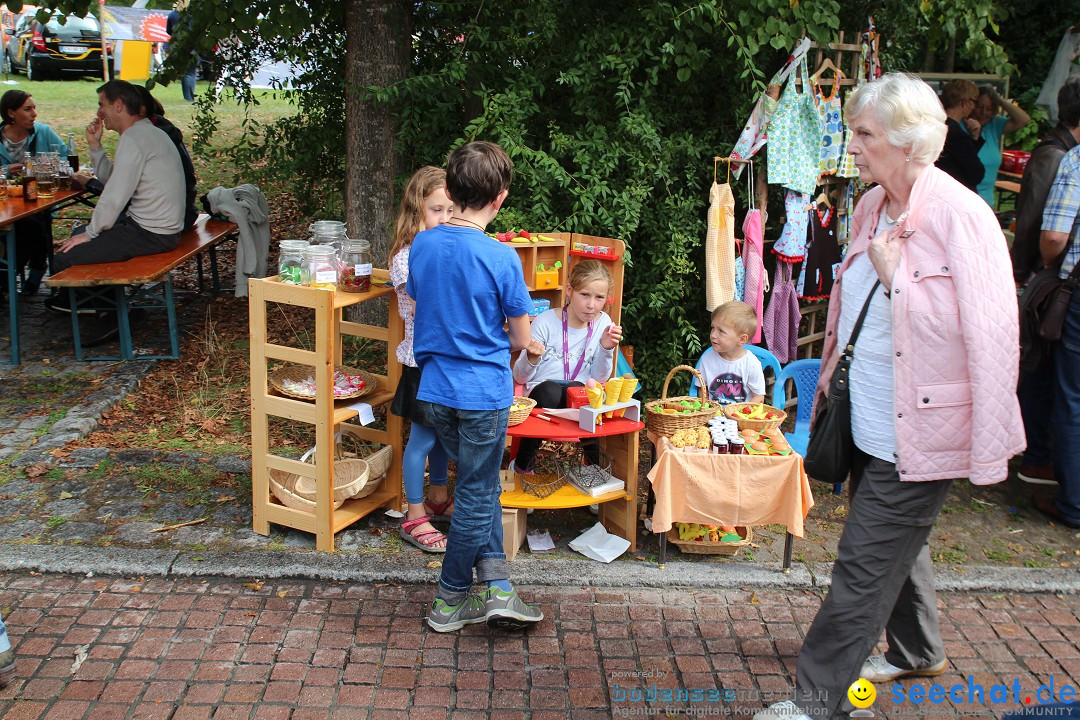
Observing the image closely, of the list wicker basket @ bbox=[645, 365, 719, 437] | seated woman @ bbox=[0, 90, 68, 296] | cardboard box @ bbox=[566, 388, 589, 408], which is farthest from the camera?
seated woman @ bbox=[0, 90, 68, 296]

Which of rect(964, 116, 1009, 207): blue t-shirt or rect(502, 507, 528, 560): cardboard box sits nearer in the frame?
rect(502, 507, 528, 560): cardboard box

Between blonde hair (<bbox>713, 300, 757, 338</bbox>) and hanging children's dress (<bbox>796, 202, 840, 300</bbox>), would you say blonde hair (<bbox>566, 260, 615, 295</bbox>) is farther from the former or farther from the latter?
hanging children's dress (<bbox>796, 202, 840, 300</bbox>)

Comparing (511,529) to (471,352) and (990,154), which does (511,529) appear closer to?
(471,352)

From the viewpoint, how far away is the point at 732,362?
4.94 m

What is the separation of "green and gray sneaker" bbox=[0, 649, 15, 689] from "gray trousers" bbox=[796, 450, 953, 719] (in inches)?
109

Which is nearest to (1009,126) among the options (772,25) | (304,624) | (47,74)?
(772,25)

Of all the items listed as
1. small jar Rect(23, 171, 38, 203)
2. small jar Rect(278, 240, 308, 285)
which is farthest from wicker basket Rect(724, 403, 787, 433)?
small jar Rect(23, 171, 38, 203)

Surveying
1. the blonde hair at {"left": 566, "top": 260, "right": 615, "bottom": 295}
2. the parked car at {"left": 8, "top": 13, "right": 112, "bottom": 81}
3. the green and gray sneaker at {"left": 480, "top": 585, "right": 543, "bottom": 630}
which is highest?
the parked car at {"left": 8, "top": 13, "right": 112, "bottom": 81}

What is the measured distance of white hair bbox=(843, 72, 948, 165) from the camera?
2930 millimetres

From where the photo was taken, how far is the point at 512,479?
15.1ft

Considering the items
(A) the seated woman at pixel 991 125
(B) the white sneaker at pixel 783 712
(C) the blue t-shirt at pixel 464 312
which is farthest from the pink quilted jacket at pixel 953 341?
(A) the seated woman at pixel 991 125

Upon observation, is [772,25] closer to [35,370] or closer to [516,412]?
[516,412]

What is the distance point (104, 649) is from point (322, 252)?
187 cm

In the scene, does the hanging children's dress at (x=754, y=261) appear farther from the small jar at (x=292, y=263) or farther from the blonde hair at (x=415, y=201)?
the small jar at (x=292, y=263)
